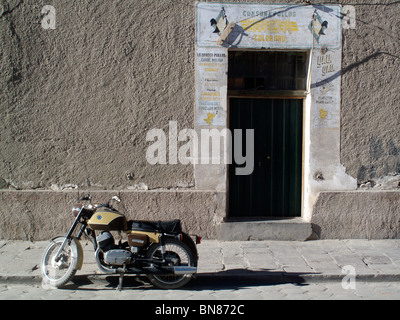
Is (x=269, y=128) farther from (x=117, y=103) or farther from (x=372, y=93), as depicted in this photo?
(x=117, y=103)

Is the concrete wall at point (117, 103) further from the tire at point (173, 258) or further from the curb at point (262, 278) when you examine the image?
the tire at point (173, 258)

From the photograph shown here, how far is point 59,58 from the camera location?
7055mm

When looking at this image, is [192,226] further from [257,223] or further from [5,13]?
[5,13]

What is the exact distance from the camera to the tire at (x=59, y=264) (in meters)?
5.16

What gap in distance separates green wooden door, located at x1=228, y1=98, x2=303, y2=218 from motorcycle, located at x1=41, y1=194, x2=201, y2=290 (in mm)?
2411

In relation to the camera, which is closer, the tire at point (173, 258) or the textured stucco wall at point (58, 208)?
the tire at point (173, 258)

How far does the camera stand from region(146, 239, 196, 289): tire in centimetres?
517

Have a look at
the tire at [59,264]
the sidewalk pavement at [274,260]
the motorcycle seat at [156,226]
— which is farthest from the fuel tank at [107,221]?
the sidewalk pavement at [274,260]

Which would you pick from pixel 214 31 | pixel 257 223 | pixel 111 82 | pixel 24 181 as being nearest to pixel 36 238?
pixel 24 181

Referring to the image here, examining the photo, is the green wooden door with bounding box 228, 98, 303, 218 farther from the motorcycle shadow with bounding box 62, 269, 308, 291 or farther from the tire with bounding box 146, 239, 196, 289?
the tire with bounding box 146, 239, 196, 289

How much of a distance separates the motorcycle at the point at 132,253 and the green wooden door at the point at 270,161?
7.91 ft

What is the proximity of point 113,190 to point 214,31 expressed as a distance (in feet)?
9.84

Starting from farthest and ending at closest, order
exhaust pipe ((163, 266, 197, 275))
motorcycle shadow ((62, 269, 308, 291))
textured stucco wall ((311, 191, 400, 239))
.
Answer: textured stucco wall ((311, 191, 400, 239)) < motorcycle shadow ((62, 269, 308, 291)) < exhaust pipe ((163, 266, 197, 275))

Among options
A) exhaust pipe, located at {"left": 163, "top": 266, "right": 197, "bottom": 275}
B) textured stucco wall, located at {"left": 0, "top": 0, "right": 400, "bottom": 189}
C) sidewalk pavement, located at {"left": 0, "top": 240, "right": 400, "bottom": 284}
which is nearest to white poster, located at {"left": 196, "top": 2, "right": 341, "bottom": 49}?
textured stucco wall, located at {"left": 0, "top": 0, "right": 400, "bottom": 189}
